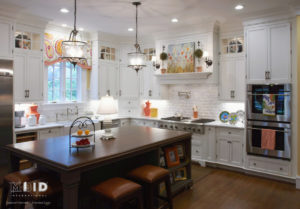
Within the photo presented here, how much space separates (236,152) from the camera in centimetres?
490

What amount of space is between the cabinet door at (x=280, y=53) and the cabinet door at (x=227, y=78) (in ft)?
3.06

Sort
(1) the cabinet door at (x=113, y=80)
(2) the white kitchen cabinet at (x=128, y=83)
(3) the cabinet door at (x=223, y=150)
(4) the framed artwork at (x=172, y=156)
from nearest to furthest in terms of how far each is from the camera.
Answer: (4) the framed artwork at (x=172, y=156), (3) the cabinet door at (x=223, y=150), (1) the cabinet door at (x=113, y=80), (2) the white kitchen cabinet at (x=128, y=83)

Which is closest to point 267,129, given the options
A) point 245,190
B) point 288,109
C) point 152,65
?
point 288,109

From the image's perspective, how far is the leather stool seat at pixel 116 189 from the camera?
2391 mm

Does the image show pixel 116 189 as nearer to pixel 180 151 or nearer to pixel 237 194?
pixel 180 151

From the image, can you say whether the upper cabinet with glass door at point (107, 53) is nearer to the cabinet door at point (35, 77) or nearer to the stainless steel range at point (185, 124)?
the cabinet door at point (35, 77)

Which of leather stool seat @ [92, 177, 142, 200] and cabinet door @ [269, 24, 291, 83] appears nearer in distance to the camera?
leather stool seat @ [92, 177, 142, 200]

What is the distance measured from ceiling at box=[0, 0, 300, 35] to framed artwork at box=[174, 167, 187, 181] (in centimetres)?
277

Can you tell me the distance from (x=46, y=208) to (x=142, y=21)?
3.85m

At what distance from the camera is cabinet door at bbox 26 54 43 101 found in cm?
476

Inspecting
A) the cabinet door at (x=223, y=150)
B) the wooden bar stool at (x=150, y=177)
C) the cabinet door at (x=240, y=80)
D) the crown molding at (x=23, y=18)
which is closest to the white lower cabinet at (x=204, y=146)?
the cabinet door at (x=223, y=150)

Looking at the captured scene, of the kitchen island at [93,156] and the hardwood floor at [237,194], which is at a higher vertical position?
the kitchen island at [93,156]

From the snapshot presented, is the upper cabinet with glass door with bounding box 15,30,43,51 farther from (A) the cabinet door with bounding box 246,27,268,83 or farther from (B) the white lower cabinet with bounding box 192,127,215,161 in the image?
(A) the cabinet door with bounding box 246,27,268,83

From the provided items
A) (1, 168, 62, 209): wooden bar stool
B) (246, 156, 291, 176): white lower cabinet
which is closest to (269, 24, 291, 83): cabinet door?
(246, 156, 291, 176): white lower cabinet
